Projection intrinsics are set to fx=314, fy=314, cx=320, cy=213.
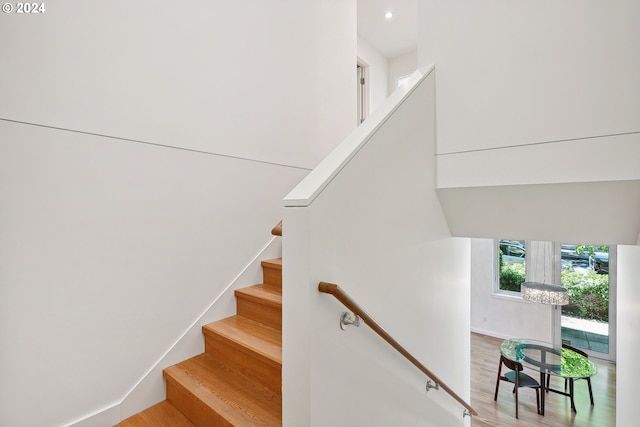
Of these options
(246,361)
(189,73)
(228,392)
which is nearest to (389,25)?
(189,73)

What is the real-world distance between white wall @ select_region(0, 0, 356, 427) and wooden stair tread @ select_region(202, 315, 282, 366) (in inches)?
7.1

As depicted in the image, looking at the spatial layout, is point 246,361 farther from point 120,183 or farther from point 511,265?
point 511,265

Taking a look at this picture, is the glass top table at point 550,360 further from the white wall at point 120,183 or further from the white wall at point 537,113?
the white wall at point 120,183

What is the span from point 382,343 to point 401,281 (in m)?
0.36

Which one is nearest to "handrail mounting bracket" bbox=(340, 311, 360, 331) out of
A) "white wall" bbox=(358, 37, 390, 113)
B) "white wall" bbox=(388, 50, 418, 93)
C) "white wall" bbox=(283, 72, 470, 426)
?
"white wall" bbox=(283, 72, 470, 426)

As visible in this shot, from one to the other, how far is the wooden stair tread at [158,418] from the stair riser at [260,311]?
0.66 m

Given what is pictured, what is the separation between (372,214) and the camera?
1.49 m

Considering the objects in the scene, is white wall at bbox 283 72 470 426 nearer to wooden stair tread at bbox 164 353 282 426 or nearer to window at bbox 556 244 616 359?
wooden stair tread at bbox 164 353 282 426

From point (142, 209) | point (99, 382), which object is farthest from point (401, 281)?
point (99, 382)

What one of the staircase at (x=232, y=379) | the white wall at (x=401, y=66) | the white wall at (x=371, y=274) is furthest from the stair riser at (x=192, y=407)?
the white wall at (x=401, y=66)

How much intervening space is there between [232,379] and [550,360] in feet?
16.1

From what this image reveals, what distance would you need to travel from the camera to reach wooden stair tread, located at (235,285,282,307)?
204 centimetres

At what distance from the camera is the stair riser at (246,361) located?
1.64m

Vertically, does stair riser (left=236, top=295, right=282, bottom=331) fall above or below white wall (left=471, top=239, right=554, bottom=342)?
above
